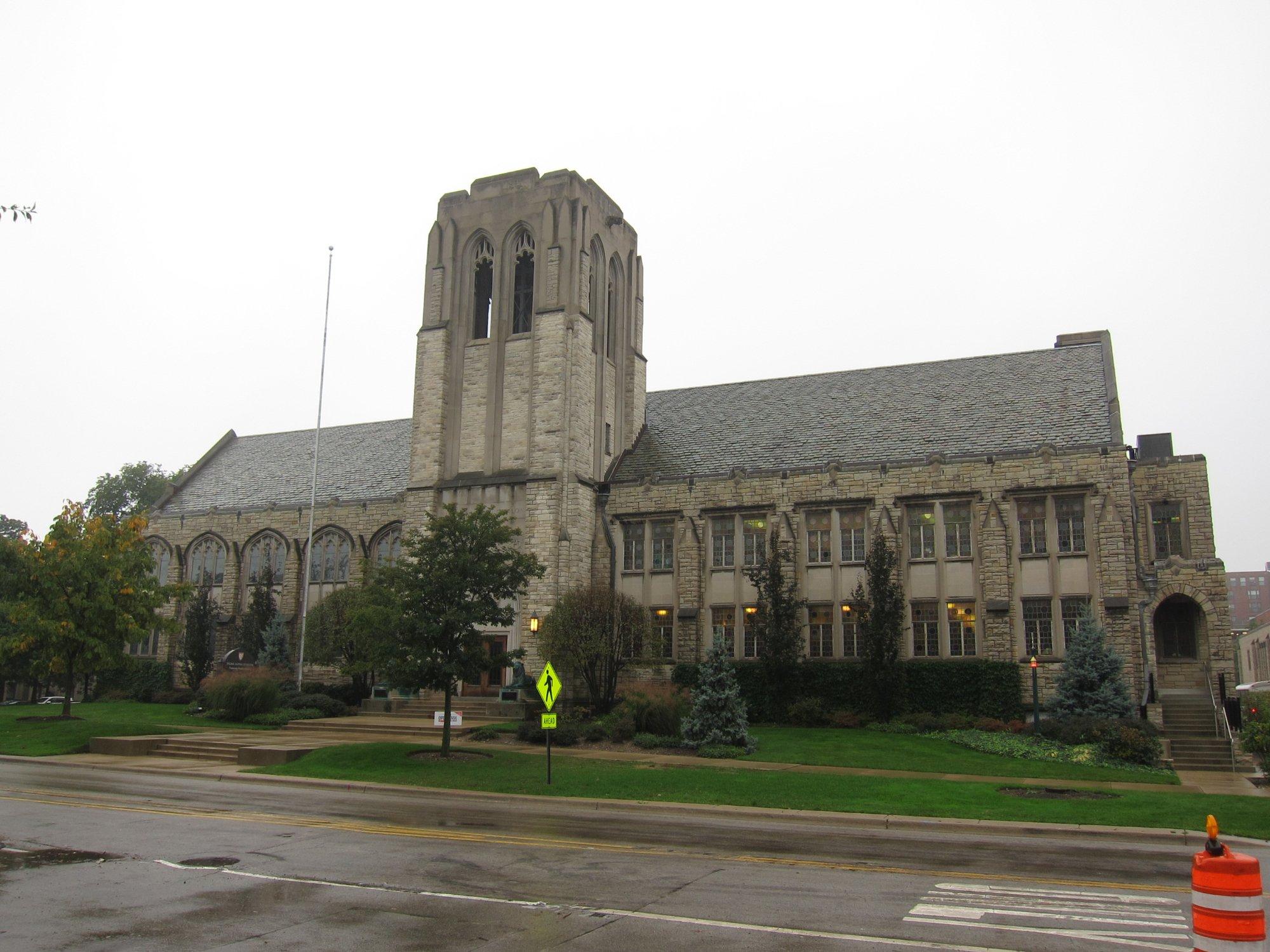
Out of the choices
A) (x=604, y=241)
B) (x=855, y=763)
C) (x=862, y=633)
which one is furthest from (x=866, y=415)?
(x=855, y=763)

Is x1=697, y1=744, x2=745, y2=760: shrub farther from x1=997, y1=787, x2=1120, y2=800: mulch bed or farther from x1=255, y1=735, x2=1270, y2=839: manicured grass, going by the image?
x1=997, y1=787, x2=1120, y2=800: mulch bed

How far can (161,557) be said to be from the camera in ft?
164

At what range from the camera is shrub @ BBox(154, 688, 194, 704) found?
44.2 m

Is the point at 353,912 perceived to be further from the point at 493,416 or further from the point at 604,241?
the point at 604,241

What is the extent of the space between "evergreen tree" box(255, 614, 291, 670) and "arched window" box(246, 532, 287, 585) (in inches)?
107

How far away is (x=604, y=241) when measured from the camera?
42.0 metres

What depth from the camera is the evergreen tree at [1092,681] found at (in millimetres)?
28516

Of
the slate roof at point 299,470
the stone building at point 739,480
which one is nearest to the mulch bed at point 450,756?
the stone building at point 739,480

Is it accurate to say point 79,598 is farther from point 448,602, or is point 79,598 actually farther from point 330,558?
point 448,602

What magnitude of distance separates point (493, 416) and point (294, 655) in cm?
1455

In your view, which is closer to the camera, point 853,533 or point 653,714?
point 653,714

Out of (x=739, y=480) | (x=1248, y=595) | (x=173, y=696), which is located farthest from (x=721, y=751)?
(x=1248, y=595)

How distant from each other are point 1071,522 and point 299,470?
3625 cm

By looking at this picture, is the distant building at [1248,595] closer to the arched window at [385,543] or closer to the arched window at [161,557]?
the arched window at [385,543]
